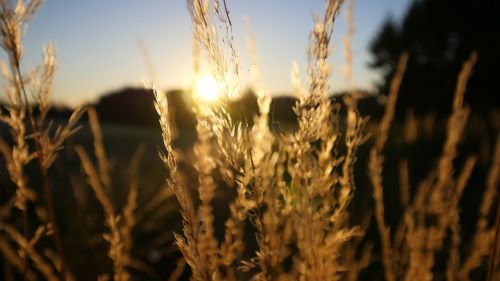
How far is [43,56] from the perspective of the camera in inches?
42.6

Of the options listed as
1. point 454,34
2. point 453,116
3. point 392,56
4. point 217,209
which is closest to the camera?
point 453,116

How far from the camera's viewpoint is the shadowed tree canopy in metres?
21.1

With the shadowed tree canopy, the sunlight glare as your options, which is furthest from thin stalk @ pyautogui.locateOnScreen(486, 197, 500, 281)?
the shadowed tree canopy

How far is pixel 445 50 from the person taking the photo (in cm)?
2348

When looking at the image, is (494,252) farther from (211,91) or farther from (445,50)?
(445,50)

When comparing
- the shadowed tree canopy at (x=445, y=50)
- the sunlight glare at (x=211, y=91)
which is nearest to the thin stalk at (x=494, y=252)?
the sunlight glare at (x=211, y=91)

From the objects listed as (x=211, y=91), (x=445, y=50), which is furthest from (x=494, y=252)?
(x=445, y=50)

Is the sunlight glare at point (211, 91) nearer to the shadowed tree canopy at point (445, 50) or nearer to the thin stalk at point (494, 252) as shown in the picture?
the thin stalk at point (494, 252)

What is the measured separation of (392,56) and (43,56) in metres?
27.7

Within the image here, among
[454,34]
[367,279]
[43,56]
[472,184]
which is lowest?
[367,279]

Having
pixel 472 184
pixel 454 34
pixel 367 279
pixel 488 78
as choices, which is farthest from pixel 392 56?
pixel 367 279

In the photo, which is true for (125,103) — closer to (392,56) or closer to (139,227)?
(392,56)

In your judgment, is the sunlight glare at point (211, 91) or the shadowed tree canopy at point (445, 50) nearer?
the sunlight glare at point (211, 91)

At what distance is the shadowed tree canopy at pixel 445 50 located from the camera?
2114 centimetres
